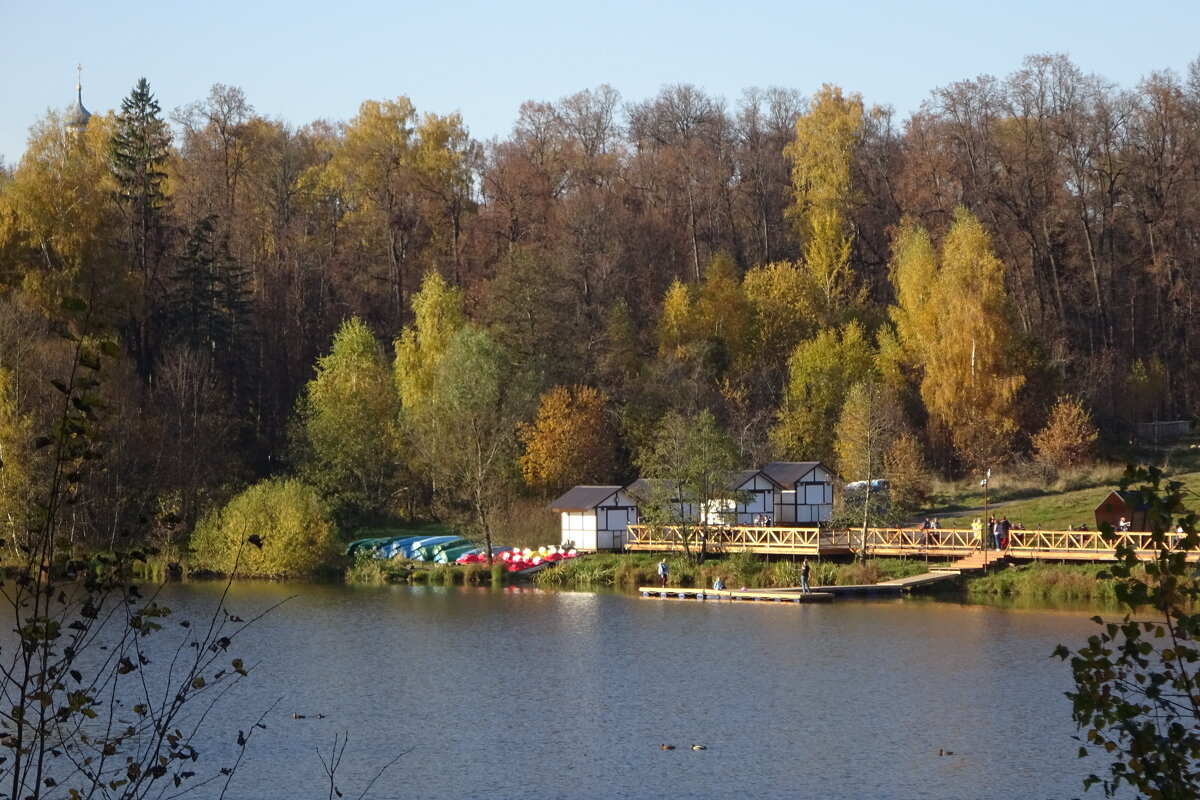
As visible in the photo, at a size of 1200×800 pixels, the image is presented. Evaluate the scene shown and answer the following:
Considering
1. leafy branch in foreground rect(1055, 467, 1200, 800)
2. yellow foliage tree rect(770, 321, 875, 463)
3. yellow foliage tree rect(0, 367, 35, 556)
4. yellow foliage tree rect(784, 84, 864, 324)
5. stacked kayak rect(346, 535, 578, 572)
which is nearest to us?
leafy branch in foreground rect(1055, 467, 1200, 800)

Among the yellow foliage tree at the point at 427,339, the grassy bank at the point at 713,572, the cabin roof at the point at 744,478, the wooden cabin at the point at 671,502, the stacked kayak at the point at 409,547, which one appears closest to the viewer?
the grassy bank at the point at 713,572

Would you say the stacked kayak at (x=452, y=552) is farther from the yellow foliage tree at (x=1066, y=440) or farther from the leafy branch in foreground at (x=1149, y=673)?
Answer: the leafy branch in foreground at (x=1149, y=673)

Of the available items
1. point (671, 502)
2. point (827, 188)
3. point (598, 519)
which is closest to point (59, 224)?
point (598, 519)

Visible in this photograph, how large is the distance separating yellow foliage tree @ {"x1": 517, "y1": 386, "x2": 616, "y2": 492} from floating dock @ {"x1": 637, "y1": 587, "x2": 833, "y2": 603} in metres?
12.4

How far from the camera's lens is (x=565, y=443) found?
57.5 metres

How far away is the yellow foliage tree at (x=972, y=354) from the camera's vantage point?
6022 cm

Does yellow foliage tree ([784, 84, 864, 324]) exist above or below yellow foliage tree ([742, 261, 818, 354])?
above

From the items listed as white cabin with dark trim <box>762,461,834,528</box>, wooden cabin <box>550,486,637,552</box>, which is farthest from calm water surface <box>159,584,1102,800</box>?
white cabin with dark trim <box>762,461,834,528</box>

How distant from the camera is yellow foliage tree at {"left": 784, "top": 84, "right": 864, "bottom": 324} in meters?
68.6

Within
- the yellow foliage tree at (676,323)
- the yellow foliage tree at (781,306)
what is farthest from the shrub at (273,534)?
the yellow foliage tree at (781,306)

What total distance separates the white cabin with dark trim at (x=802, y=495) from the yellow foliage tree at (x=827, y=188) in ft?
51.8

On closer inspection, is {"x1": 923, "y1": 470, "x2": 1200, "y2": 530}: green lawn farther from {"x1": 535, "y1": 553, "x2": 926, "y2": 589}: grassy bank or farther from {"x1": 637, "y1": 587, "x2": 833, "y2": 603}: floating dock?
{"x1": 637, "y1": 587, "x2": 833, "y2": 603}: floating dock

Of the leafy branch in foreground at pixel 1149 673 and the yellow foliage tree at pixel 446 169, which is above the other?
the yellow foliage tree at pixel 446 169

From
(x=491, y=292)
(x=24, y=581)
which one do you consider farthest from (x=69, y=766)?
(x=491, y=292)
